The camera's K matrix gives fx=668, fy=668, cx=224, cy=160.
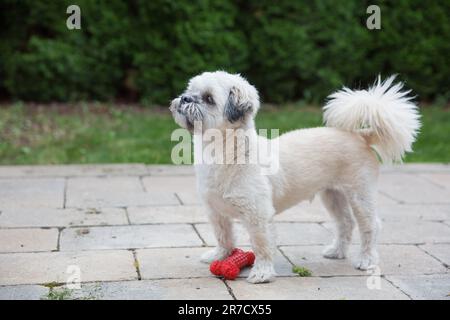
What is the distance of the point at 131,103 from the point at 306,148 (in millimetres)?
6963

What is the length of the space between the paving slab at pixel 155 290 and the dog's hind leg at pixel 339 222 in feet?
3.39

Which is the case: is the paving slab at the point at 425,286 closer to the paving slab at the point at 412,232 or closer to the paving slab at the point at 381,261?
the paving slab at the point at 381,261

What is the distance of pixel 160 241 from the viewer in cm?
512

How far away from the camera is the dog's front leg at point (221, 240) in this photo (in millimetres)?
4602

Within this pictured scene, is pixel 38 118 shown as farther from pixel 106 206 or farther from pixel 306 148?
pixel 306 148

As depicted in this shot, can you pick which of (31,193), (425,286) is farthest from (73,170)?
(425,286)

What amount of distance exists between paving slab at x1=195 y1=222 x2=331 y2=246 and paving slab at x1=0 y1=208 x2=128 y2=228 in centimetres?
74

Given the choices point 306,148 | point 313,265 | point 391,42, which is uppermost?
point 391,42

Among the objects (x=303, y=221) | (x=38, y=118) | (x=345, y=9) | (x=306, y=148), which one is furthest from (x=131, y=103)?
(x=306, y=148)

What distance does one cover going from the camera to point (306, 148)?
460cm

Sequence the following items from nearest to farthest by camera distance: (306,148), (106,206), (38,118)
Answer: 1. (306,148)
2. (106,206)
3. (38,118)

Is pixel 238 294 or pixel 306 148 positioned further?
pixel 306 148

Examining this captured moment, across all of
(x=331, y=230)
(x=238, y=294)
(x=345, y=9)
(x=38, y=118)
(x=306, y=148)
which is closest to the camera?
(x=238, y=294)

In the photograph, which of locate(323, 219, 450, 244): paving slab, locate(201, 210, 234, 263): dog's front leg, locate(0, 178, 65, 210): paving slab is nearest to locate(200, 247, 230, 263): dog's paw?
locate(201, 210, 234, 263): dog's front leg
